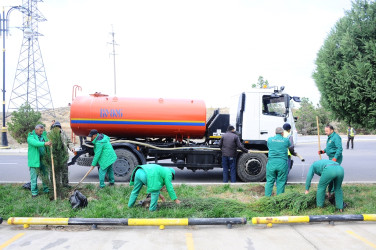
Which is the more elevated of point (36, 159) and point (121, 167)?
point (36, 159)

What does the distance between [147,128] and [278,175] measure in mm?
4126

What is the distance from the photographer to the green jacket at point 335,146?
707 cm

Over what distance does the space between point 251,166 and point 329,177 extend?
352cm

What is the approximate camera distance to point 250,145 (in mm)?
9852

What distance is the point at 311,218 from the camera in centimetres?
561

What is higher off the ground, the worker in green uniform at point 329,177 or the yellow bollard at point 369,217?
the worker in green uniform at point 329,177

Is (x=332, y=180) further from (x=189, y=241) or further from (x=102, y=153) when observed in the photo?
(x=102, y=153)

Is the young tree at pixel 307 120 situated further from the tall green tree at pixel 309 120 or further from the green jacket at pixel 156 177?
the green jacket at pixel 156 177

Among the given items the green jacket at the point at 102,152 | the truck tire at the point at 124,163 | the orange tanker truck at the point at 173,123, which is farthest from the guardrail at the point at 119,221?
the truck tire at the point at 124,163

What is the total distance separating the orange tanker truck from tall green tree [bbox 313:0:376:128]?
2.61m

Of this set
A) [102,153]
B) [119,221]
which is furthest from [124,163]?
[119,221]

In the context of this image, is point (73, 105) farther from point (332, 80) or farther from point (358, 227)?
point (358, 227)

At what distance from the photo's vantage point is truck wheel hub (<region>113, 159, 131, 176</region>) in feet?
31.2

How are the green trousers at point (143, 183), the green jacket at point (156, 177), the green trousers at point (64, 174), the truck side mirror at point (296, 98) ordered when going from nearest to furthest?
the green jacket at point (156, 177)
the green trousers at point (143, 183)
the green trousers at point (64, 174)
the truck side mirror at point (296, 98)
